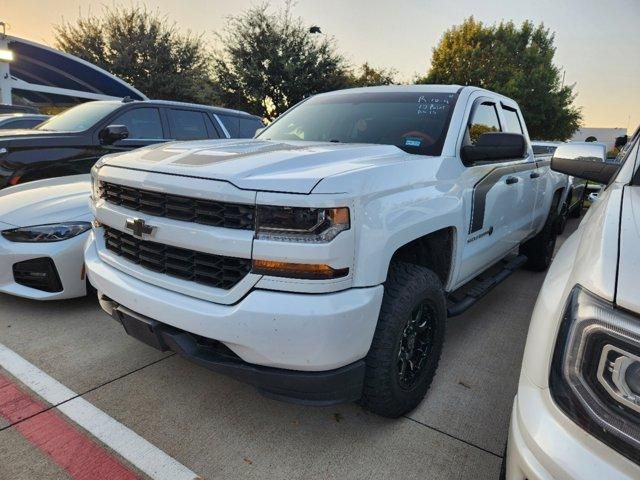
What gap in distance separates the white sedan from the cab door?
9.64 ft

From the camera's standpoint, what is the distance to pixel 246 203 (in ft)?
5.93

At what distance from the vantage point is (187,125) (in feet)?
21.1

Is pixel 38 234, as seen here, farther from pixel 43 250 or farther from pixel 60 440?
pixel 60 440

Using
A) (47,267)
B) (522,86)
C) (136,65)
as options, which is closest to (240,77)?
(136,65)

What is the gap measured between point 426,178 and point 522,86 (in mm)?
28219

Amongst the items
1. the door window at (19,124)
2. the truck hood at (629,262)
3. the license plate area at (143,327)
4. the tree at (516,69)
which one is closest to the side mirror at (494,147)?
the truck hood at (629,262)

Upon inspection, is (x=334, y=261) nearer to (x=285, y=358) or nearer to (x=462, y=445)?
(x=285, y=358)

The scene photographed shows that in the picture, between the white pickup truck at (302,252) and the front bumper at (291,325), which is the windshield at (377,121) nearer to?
the white pickup truck at (302,252)

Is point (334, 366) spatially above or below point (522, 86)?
below

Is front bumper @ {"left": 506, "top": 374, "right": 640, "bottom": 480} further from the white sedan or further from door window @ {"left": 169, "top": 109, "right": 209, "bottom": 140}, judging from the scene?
door window @ {"left": 169, "top": 109, "right": 209, "bottom": 140}

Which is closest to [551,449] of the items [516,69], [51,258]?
[51,258]

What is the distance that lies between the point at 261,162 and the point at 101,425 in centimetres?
162

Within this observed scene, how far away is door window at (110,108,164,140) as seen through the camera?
19.4 feet

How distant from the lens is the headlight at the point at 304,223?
1770 mm
